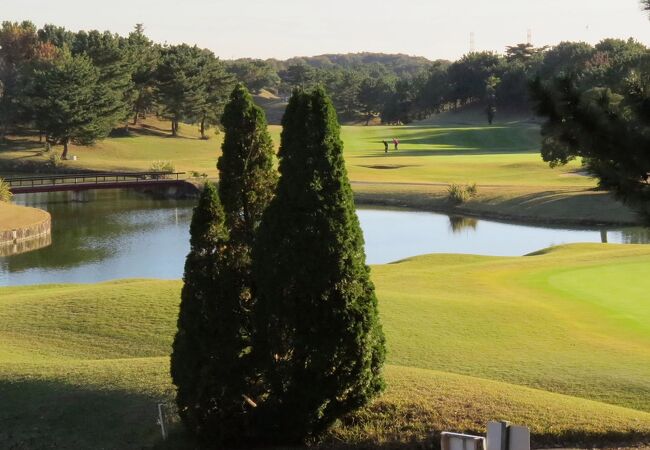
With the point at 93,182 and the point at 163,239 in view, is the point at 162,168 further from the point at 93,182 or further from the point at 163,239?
the point at 163,239

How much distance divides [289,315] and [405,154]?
7131cm

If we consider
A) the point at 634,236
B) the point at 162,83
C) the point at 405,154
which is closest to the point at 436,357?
the point at 634,236

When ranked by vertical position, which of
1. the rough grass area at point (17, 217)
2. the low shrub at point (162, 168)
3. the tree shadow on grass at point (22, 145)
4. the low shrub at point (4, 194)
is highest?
the tree shadow on grass at point (22, 145)

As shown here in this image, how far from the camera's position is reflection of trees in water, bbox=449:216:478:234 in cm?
4491

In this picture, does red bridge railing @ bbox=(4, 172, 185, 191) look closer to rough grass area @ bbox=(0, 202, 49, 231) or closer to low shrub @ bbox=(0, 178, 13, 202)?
low shrub @ bbox=(0, 178, 13, 202)

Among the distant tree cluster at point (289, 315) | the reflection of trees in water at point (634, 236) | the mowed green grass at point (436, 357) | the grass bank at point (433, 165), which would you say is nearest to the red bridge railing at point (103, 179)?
the grass bank at point (433, 165)

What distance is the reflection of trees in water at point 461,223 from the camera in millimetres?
44906

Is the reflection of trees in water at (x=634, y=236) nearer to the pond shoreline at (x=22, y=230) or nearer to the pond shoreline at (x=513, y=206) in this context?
the pond shoreline at (x=513, y=206)

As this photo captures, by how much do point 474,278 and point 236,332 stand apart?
15061 mm

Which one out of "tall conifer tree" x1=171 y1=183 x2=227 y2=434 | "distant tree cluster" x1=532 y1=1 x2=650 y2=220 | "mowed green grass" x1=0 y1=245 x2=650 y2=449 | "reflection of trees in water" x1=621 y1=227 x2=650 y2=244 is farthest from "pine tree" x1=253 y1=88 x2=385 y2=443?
"reflection of trees in water" x1=621 y1=227 x2=650 y2=244

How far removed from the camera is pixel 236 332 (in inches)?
366

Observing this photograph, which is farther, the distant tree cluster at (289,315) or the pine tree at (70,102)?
the pine tree at (70,102)

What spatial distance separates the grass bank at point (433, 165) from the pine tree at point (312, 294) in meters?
35.7

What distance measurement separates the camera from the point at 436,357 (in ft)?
47.8
